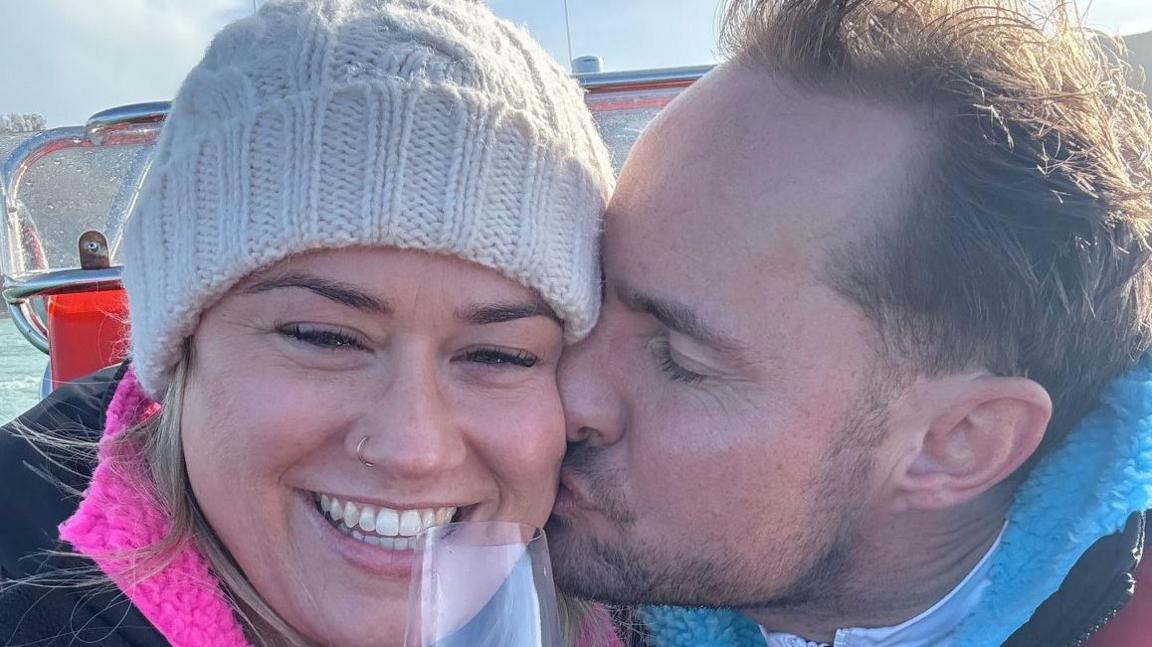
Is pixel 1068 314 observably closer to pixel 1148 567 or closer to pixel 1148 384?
pixel 1148 384

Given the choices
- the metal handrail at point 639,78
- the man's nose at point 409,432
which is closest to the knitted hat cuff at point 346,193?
the man's nose at point 409,432

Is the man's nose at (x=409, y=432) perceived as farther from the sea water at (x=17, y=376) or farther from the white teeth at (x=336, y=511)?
the sea water at (x=17, y=376)

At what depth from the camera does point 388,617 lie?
175 cm

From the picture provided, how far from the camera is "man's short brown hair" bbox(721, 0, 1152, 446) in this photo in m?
1.87

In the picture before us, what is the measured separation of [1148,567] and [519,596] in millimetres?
1422

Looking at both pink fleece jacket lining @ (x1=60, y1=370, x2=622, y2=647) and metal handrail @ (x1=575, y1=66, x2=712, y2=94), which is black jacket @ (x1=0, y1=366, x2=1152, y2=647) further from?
metal handrail @ (x1=575, y1=66, x2=712, y2=94)

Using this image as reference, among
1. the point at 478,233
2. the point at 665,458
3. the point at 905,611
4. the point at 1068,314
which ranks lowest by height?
the point at 905,611

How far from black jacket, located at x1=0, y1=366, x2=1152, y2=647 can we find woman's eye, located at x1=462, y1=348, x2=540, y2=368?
0.79 meters

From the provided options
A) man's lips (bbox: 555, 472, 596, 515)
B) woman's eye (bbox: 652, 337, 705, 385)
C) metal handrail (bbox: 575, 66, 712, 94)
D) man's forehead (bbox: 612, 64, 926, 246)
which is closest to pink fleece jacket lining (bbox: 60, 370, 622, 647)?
man's lips (bbox: 555, 472, 596, 515)

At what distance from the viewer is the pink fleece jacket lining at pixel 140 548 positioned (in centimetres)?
172

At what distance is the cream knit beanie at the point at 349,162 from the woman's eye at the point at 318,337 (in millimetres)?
130

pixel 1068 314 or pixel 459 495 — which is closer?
pixel 459 495

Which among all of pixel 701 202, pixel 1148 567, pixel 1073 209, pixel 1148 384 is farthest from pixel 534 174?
pixel 1148 567

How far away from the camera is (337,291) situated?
1613mm
